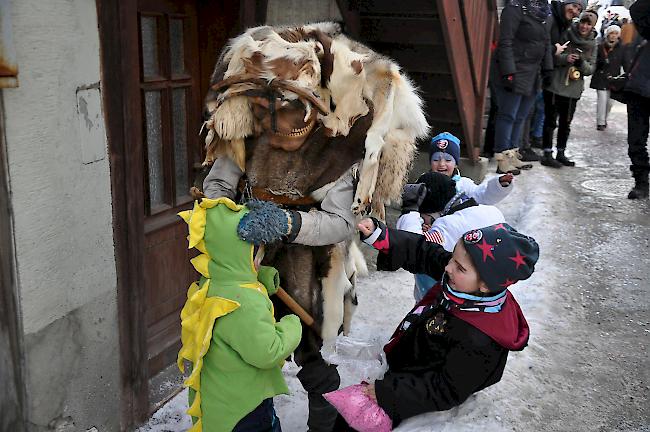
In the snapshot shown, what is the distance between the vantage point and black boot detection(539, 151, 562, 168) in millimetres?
8078

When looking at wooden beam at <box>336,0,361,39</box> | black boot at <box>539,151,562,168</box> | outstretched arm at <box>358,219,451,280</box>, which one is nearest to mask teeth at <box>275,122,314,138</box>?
outstretched arm at <box>358,219,451,280</box>

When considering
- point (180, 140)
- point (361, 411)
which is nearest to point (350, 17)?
point (180, 140)

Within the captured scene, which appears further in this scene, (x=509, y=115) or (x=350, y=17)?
(x=509, y=115)

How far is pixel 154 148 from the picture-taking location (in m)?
3.42

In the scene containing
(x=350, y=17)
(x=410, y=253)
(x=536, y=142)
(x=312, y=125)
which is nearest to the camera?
(x=312, y=125)

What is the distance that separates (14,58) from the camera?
6.67ft

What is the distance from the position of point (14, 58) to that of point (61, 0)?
0.34m

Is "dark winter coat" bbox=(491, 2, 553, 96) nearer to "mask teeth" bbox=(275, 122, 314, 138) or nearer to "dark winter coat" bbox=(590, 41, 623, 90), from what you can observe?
"dark winter coat" bbox=(590, 41, 623, 90)

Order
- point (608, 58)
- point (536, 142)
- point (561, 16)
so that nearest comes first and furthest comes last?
point (561, 16)
point (536, 142)
point (608, 58)

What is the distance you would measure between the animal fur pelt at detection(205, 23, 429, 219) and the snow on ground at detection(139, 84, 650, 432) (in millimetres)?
1131

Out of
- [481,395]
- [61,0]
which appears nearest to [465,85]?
[481,395]

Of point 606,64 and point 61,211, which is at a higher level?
point 606,64

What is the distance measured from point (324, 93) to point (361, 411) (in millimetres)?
1296

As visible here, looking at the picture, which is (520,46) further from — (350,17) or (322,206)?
(322,206)
